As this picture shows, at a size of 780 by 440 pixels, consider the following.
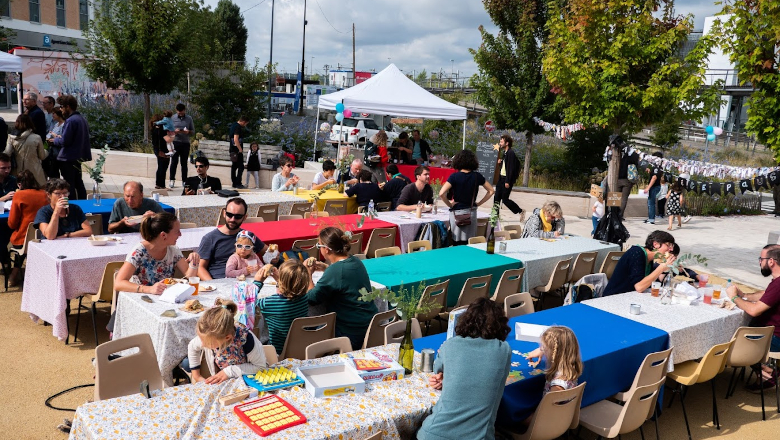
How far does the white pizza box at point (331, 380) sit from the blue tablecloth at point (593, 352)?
74 cm

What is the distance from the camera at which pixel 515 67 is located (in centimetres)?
1567

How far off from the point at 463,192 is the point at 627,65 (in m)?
3.65

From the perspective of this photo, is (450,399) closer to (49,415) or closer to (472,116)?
(49,415)

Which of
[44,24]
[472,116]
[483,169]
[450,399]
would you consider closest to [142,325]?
[450,399]

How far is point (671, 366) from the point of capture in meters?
4.85

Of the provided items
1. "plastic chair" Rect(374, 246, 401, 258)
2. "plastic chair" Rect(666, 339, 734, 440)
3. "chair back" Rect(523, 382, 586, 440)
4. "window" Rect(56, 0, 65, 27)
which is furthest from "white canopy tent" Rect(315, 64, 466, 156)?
"window" Rect(56, 0, 65, 27)

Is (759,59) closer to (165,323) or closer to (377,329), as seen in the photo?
(377,329)

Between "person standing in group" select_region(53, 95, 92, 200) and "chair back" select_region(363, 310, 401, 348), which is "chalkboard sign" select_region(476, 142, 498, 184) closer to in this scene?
"person standing in group" select_region(53, 95, 92, 200)

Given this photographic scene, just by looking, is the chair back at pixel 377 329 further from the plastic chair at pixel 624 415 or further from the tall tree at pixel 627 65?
the tall tree at pixel 627 65

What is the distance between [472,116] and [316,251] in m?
25.4

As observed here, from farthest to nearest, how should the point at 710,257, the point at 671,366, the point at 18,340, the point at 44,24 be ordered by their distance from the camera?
the point at 44,24
the point at 710,257
the point at 18,340
the point at 671,366

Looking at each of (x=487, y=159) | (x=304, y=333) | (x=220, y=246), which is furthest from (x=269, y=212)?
(x=487, y=159)

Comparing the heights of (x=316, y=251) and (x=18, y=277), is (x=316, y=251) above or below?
above

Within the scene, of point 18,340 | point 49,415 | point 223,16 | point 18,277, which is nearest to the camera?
point 49,415
